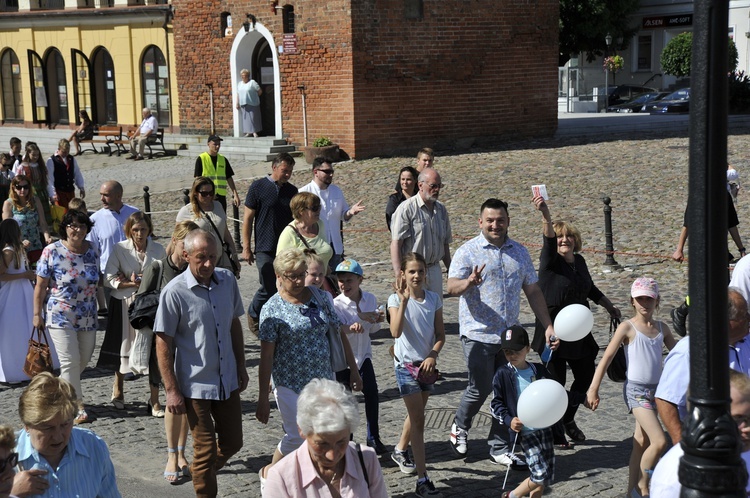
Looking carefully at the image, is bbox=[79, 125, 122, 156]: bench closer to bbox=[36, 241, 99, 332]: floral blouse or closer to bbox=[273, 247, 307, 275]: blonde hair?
bbox=[36, 241, 99, 332]: floral blouse

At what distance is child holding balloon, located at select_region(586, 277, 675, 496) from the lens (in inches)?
260

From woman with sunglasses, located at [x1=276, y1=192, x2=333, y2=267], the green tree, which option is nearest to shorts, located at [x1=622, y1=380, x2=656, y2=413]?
woman with sunglasses, located at [x1=276, y1=192, x2=333, y2=267]

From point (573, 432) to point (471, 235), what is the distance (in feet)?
30.1

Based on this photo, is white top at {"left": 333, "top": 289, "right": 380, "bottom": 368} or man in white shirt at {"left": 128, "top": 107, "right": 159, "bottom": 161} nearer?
white top at {"left": 333, "top": 289, "right": 380, "bottom": 368}

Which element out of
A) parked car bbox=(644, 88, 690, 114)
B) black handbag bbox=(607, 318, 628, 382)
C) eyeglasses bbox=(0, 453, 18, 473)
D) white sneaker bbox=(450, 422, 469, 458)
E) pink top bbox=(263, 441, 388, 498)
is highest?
parked car bbox=(644, 88, 690, 114)

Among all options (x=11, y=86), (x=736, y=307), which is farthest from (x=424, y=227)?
(x=11, y=86)

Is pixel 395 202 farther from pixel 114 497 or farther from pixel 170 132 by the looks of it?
pixel 170 132

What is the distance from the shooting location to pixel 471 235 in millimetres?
17031

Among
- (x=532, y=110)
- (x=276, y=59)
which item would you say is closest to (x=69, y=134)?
(x=276, y=59)

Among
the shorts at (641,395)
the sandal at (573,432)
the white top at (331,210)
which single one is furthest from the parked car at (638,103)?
the shorts at (641,395)

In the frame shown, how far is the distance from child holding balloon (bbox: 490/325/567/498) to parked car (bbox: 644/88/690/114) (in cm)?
3147

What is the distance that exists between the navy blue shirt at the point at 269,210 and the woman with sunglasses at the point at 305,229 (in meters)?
1.36

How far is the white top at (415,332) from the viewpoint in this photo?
732 cm

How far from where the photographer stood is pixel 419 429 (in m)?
7.11
